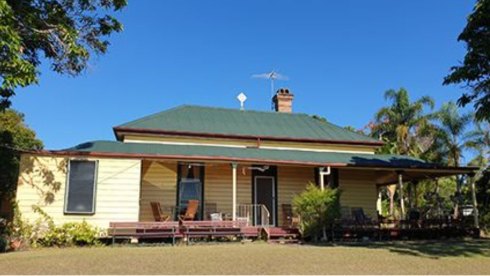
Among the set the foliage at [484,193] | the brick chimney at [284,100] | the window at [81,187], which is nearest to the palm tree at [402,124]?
the foliage at [484,193]

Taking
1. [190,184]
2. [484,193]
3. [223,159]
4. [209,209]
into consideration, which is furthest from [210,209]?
[484,193]

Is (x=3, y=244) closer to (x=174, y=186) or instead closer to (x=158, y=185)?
(x=158, y=185)

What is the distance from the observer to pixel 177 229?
14.1 metres

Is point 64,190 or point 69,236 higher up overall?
point 64,190

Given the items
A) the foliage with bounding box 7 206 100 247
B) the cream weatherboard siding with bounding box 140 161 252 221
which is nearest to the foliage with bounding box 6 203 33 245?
the foliage with bounding box 7 206 100 247

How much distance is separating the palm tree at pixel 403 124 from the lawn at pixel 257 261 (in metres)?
17.3

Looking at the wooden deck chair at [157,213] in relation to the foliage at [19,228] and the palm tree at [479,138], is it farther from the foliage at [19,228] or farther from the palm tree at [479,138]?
the palm tree at [479,138]

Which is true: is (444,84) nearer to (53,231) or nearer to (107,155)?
(107,155)

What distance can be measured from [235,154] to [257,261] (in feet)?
24.9

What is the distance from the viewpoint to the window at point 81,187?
46.1 feet

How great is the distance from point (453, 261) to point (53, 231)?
36.0ft

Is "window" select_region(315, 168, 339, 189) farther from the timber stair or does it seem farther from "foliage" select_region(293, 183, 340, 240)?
"foliage" select_region(293, 183, 340, 240)

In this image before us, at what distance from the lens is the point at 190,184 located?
1734 centimetres

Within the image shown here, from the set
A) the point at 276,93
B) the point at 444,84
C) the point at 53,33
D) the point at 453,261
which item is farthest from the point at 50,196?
the point at 276,93
